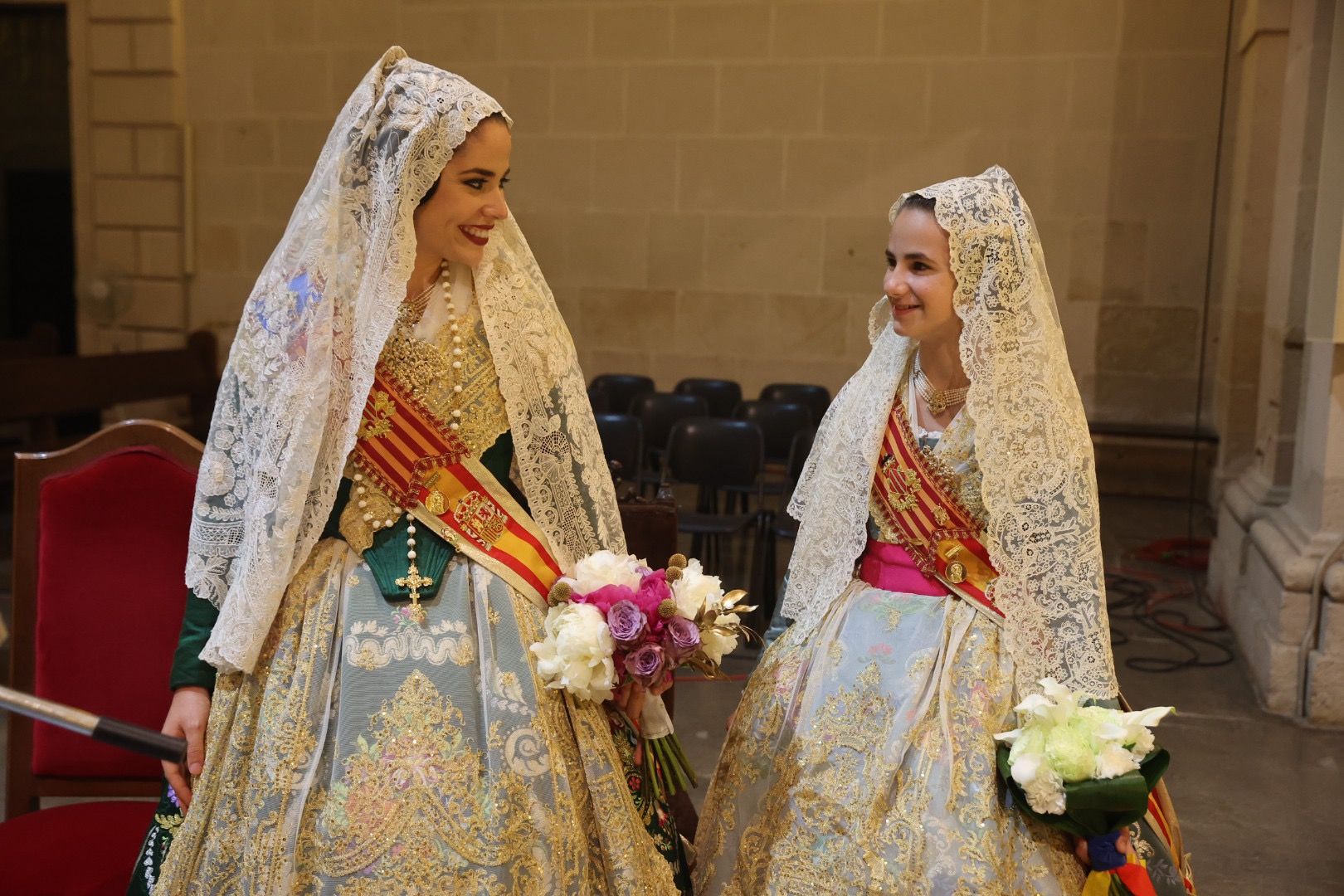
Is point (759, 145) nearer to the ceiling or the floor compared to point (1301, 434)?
nearer to the ceiling

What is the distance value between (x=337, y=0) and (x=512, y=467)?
7.15 metres

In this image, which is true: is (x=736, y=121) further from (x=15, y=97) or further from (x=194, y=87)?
(x=15, y=97)

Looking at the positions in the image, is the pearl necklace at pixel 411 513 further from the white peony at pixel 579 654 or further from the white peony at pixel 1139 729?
the white peony at pixel 1139 729

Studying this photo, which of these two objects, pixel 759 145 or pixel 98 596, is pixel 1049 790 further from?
pixel 759 145

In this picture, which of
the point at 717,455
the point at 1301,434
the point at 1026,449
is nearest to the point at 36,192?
the point at 717,455

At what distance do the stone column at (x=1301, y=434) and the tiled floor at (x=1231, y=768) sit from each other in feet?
0.51

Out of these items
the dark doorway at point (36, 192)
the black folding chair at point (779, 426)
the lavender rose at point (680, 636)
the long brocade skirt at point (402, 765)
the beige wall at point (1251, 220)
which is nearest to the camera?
the long brocade skirt at point (402, 765)

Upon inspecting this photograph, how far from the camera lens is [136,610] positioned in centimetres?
235

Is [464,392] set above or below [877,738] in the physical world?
above

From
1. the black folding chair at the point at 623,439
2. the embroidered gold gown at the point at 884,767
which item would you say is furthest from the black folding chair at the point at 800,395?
the embroidered gold gown at the point at 884,767

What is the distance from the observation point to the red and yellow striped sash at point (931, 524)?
2.23 m

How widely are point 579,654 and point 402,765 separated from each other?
0.30m

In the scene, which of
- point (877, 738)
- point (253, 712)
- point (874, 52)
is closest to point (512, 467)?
point (253, 712)

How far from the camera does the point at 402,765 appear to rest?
1.90 m
